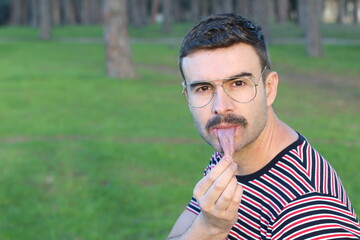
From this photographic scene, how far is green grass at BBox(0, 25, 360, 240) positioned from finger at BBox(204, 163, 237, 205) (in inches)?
165

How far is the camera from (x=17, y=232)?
6465 millimetres

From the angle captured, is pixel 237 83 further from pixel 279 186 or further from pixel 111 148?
pixel 111 148

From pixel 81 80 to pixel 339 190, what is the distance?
16.8 m

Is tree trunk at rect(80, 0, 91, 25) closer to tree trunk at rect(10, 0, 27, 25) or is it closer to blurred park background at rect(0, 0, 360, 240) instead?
tree trunk at rect(10, 0, 27, 25)

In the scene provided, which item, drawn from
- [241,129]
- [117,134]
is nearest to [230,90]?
[241,129]

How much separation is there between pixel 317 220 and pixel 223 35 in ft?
2.51

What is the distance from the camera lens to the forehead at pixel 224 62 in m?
2.44

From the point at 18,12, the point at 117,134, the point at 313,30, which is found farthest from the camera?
the point at 18,12

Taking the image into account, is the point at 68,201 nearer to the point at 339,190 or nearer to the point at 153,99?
the point at 339,190

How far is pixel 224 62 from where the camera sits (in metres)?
2.45

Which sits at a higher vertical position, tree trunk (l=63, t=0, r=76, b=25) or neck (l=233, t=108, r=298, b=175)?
neck (l=233, t=108, r=298, b=175)

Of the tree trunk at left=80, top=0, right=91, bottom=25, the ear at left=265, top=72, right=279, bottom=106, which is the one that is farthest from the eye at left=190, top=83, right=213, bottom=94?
the tree trunk at left=80, top=0, right=91, bottom=25

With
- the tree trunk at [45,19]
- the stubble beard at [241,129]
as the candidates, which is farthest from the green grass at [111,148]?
the tree trunk at [45,19]

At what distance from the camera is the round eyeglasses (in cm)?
246
